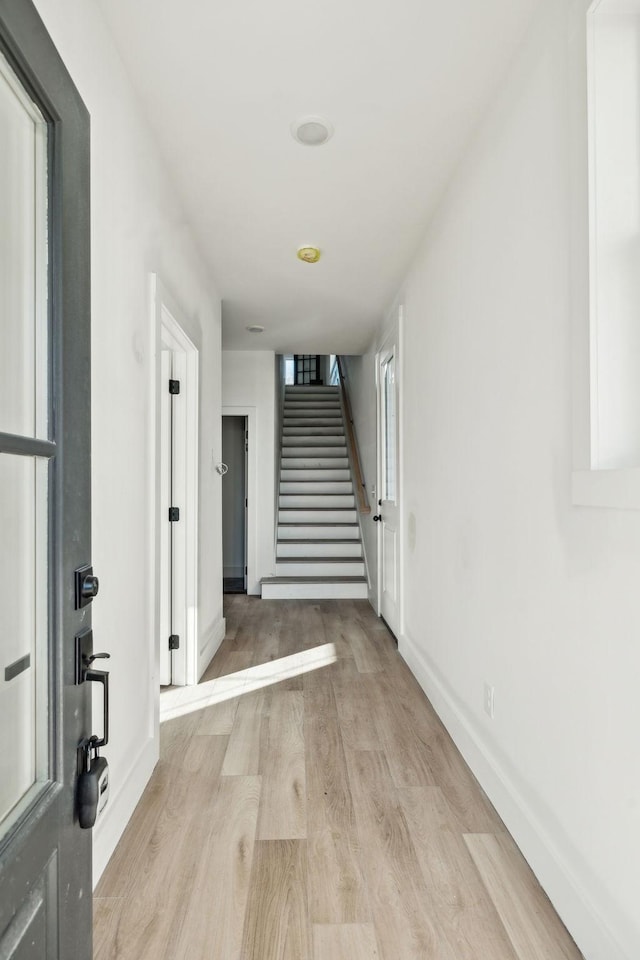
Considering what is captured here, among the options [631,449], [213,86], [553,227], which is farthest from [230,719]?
[213,86]

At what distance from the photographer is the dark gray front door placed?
0.75 meters

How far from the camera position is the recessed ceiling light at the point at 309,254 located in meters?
3.40

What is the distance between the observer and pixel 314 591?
5715mm

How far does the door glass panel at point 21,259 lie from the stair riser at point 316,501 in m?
6.15

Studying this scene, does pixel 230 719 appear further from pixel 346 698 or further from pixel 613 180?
pixel 613 180

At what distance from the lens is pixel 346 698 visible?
308 centimetres

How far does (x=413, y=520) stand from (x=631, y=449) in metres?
2.31

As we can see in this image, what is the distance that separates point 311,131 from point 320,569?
4395 millimetres

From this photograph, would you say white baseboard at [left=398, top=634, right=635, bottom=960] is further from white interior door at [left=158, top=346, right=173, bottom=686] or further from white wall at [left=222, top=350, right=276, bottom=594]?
white wall at [left=222, top=350, right=276, bottom=594]

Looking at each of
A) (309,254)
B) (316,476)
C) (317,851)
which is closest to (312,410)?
(316,476)

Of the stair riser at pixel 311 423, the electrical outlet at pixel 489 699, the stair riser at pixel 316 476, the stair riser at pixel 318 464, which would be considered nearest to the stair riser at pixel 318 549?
the stair riser at pixel 316 476

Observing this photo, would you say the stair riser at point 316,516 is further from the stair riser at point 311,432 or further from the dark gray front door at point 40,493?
the dark gray front door at point 40,493

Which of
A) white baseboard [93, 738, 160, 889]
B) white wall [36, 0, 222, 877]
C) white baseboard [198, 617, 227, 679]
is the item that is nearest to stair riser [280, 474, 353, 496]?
white baseboard [198, 617, 227, 679]

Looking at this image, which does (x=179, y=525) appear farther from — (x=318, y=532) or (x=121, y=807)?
(x=318, y=532)
